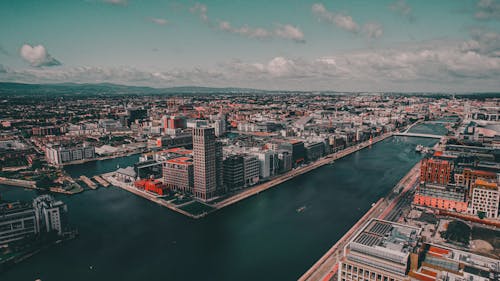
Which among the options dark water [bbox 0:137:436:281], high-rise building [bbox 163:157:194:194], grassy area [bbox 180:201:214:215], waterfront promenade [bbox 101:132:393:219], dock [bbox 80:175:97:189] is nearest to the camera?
dark water [bbox 0:137:436:281]

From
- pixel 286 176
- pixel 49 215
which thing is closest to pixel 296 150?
pixel 286 176

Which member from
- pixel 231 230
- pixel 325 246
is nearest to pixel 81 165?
pixel 231 230

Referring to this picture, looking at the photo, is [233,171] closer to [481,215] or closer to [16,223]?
[16,223]

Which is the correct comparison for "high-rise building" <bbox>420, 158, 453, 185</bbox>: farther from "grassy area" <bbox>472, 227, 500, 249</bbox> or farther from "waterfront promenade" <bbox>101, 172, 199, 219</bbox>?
"waterfront promenade" <bbox>101, 172, 199, 219</bbox>

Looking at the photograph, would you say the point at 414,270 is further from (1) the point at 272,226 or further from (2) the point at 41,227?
(2) the point at 41,227

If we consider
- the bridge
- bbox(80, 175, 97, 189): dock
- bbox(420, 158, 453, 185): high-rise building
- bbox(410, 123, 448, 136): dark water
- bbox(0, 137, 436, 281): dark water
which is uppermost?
bbox(420, 158, 453, 185): high-rise building

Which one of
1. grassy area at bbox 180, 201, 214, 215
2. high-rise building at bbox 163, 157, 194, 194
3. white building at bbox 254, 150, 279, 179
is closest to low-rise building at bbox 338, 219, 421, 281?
grassy area at bbox 180, 201, 214, 215

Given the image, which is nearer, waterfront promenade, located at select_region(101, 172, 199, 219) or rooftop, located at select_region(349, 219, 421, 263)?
rooftop, located at select_region(349, 219, 421, 263)

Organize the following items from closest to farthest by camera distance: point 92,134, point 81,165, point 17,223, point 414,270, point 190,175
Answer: point 414,270
point 17,223
point 190,175
point 81,165
point 92,134
